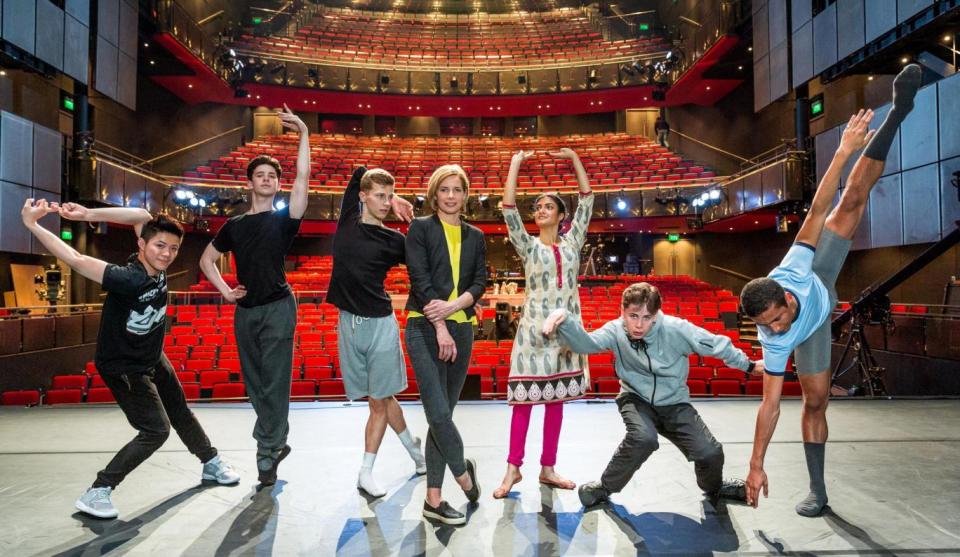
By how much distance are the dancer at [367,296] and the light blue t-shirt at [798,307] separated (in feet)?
5.32

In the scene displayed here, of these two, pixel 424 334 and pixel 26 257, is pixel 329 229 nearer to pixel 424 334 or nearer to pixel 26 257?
pixel 26 257

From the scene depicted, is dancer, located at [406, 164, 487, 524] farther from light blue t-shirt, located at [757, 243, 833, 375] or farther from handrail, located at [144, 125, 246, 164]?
handrail, located at [144, 125, 246, 164]

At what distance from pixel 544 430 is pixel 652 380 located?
57cm

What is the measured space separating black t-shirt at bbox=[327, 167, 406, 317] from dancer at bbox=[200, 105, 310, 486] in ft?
0.93

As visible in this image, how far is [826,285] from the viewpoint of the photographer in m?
2.42

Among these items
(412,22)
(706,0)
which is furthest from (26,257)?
(706,0)

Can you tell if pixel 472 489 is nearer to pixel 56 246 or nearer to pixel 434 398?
pixel 434 398

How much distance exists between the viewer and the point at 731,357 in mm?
2490

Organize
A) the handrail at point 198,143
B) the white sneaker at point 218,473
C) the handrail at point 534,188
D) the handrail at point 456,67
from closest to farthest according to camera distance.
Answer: the white sneaker at point 218,473, the handrail at point 534,188, the handrail at point 198,143, the handrail at point 456,67

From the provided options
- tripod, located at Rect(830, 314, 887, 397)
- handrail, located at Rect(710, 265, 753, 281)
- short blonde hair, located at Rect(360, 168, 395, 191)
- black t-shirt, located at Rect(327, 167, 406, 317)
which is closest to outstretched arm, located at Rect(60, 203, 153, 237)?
black t-shirt, located at Rect(327, 167, 406, 317)

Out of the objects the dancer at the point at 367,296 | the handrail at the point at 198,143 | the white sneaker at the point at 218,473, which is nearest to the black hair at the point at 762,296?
the dancer at the point at 367,296

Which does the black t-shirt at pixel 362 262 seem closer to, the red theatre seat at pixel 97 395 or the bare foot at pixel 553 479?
the bare foot at pixel 553 479

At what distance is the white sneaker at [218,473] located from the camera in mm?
2781

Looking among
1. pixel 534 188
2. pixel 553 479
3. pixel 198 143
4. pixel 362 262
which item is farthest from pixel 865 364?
pixel 198 143
